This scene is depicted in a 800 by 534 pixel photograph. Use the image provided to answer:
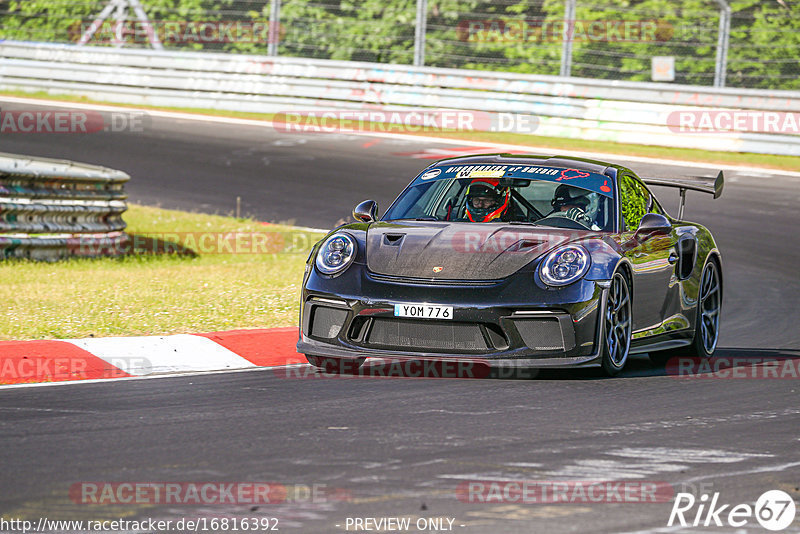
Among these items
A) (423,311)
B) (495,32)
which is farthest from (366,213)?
(495,32)

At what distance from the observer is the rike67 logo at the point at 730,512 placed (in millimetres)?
4586

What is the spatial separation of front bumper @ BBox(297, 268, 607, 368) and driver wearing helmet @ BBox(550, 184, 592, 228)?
Result: 92cm

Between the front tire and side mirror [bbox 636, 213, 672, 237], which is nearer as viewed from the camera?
the front tire

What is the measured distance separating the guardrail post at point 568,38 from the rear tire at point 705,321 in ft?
40.1

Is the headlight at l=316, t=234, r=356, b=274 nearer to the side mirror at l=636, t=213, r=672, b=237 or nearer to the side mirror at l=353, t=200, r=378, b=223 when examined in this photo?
the side mirror at l=353, t=200, r=378, b=223

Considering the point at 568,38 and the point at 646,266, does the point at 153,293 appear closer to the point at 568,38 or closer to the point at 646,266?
the point at 646,266

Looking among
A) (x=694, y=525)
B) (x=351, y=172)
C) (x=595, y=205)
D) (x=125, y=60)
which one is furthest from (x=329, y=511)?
(x=125, y=60)

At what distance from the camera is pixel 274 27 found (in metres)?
23.4

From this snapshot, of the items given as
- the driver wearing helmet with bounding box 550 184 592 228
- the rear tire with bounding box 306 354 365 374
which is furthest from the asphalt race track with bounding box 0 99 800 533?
the driver wearing helmet with bounding box 550 184 592 228

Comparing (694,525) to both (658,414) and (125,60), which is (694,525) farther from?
(125,60)

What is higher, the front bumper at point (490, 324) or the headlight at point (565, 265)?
the headlight at point (565, 265)

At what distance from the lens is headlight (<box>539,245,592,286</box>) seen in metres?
7.22

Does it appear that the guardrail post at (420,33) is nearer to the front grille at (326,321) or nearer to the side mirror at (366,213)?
the side mirror at (366,213)

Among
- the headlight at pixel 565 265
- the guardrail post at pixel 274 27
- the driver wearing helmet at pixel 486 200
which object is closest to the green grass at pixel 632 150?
the guardrail post at pixel 274 27
